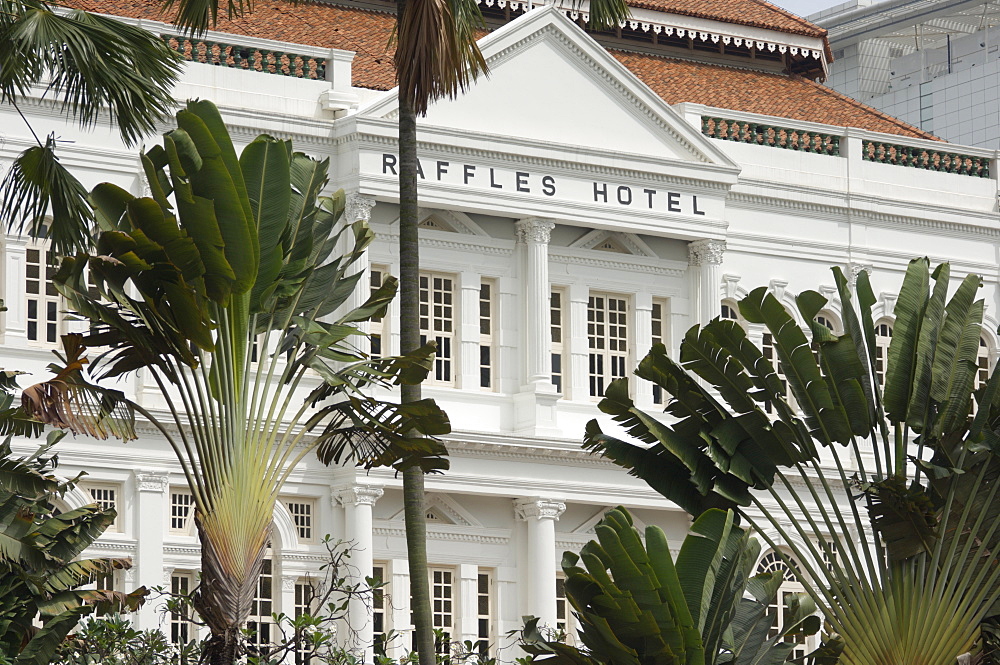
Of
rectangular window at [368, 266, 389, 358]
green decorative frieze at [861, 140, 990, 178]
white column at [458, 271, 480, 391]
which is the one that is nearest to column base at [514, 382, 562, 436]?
white column at [458, 271, 480, 391]

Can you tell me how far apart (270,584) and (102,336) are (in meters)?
12.8

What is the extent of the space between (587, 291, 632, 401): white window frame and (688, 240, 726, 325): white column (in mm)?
1153

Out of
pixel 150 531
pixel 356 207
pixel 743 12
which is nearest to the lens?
pixel 150 531

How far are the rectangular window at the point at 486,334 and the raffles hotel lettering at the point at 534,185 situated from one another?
5.51 ft

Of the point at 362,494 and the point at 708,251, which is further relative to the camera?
the point at 708,251

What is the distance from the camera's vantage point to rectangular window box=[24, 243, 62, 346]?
32.5 m

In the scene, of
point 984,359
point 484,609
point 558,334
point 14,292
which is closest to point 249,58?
point 14,292

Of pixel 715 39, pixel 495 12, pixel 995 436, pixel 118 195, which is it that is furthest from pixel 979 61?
pixel 118 195

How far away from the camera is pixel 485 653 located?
3450 cm

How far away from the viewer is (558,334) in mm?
36438

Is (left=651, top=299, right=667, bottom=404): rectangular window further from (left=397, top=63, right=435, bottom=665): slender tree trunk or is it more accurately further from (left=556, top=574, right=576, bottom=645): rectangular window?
(left=397, top=63, right=435, bottom=665): slender tree trunk

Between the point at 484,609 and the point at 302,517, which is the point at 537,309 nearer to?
the point at 484,609

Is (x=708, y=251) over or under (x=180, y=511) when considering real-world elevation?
over

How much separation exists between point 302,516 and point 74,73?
13654 mm
